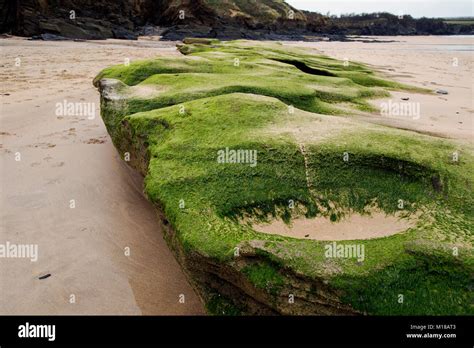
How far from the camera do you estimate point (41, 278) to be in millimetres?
4859

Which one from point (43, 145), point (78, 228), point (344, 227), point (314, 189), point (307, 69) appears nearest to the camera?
point (344, 227)

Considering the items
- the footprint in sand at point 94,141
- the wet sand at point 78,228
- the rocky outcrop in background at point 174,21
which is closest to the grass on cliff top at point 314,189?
the wet sand at point 78,228

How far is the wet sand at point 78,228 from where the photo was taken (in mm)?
4609

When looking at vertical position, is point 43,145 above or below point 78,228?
above

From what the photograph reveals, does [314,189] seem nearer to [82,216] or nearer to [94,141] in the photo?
[82,216]

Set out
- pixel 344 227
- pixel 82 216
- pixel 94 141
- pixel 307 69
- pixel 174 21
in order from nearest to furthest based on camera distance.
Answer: pixel 344 227 < pixel 82 216 < pixel 94 141 < pixel 307 69 < pixel 174 21

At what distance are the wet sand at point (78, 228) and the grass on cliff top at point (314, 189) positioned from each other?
1097mm

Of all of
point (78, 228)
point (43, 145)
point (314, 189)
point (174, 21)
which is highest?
point (174, 21)

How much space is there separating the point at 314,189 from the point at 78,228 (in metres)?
3.69

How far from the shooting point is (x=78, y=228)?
6.02 meters

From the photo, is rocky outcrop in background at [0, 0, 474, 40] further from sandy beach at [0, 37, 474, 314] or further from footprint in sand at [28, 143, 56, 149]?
footprint in sand at [28, 143, 56, 149]

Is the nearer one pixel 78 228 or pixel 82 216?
pixel 78 228

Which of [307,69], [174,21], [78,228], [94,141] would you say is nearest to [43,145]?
[94,141]

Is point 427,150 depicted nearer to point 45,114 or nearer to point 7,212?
point 7,212
